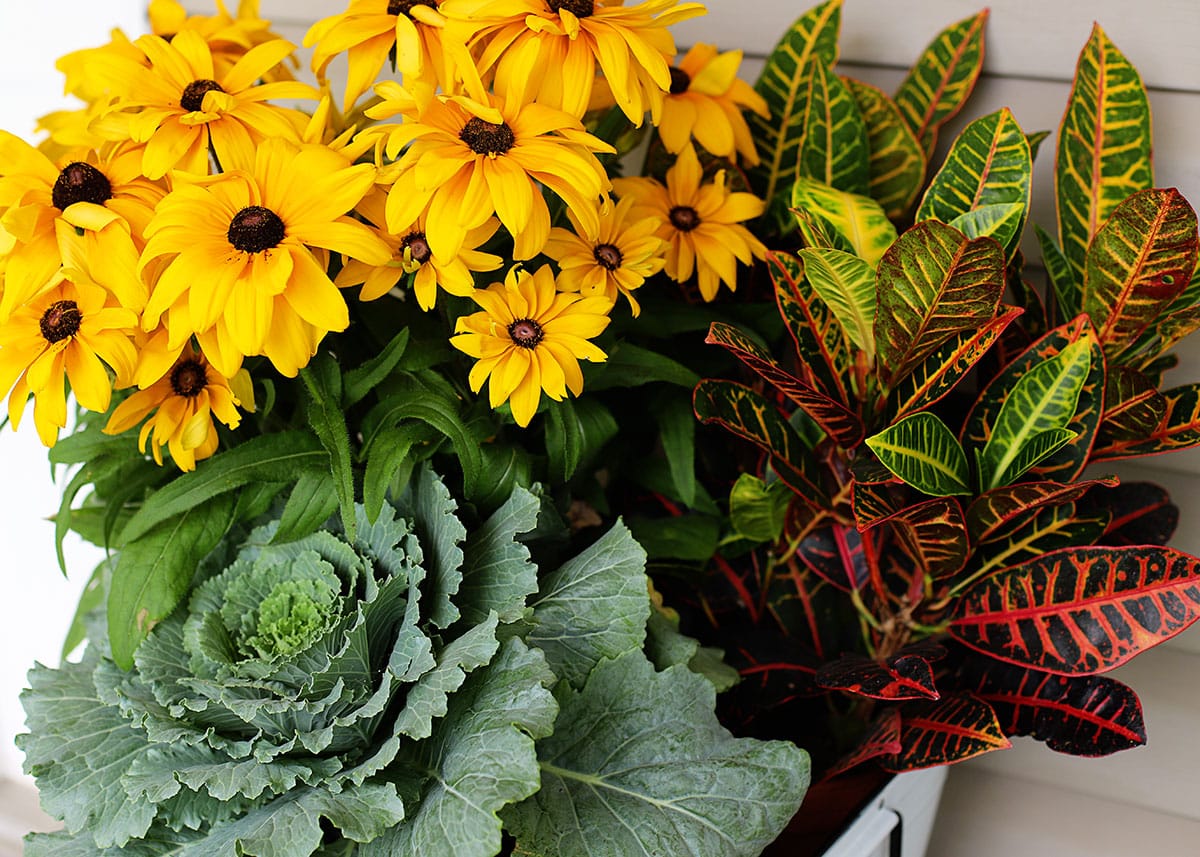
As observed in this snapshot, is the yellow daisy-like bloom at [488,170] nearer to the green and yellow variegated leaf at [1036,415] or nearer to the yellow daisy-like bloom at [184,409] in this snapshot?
the yellow daisy-like bloom at [184,409]

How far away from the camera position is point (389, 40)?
758 mm

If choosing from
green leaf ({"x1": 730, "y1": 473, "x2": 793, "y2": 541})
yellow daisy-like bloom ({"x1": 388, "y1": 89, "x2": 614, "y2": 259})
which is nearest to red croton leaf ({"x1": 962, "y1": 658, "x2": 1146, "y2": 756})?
green leaf ({"x1": 730, "y1": 473, "x2": 793, "y2": 541})

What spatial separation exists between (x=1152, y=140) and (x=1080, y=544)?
0.35 metres

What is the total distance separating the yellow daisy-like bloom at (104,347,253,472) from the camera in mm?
745

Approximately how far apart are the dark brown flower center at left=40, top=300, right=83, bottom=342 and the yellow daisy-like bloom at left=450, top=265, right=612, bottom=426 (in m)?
0.27

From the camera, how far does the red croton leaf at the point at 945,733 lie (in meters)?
0.76

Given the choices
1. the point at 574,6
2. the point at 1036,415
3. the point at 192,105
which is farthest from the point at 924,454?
the point at 192,105

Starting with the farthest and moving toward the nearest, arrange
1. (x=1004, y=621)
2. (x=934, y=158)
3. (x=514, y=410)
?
(x=934, y=158) < (x=1004, y=621) < (x=514, y=410)

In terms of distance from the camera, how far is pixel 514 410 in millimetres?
707

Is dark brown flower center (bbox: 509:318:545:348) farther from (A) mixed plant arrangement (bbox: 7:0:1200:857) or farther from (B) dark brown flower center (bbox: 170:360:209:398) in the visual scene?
(B) dark brown flower center (bbox: 170:360:209:398)

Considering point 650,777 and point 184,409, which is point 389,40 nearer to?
point 184,409

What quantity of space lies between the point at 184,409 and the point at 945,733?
0.64 metres

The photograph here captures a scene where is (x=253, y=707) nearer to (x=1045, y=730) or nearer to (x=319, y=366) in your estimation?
(x=319, y=366)

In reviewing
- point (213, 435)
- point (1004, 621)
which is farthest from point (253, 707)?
point (1004, 621)
